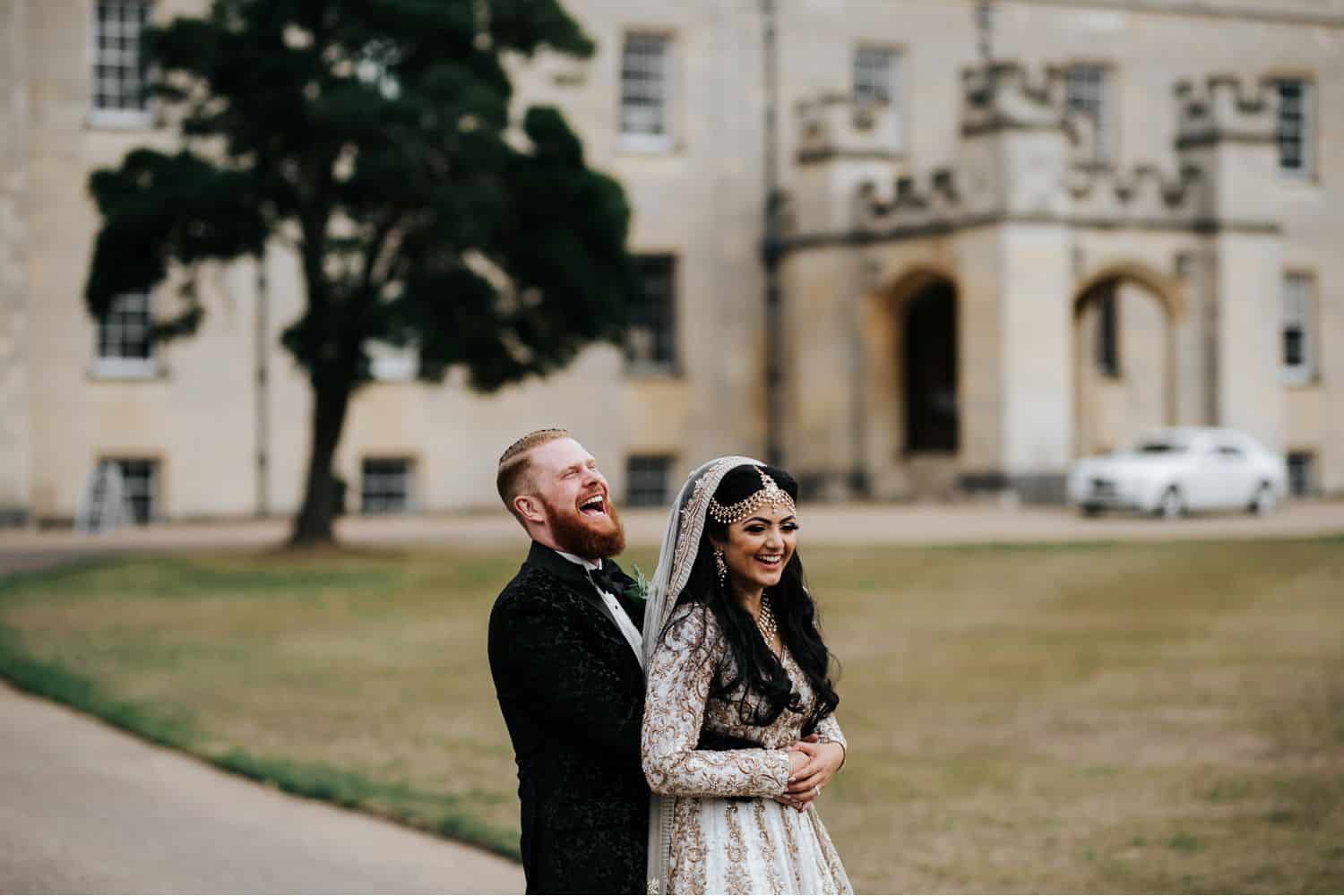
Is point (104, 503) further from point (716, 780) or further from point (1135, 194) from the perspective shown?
point (716, 780)

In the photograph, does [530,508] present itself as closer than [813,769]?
No

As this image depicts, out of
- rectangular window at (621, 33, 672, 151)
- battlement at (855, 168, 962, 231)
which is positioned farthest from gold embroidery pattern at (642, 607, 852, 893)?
rectangular window at (621, 33, 672, 151)

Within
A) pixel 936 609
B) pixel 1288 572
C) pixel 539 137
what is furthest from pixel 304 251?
pixel 1288 572

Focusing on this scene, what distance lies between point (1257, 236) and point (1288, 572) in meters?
13.3

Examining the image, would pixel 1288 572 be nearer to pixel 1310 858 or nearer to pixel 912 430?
pixel 1310 858

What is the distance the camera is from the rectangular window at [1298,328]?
3716 cm

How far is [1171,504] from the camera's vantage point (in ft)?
92.4

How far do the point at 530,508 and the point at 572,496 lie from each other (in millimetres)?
108

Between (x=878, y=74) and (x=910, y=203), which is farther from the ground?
(x=878, y=74)

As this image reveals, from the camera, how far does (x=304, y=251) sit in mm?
22703

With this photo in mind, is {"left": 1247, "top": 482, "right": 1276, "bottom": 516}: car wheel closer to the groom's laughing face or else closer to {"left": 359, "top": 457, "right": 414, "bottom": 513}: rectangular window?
{"left": 359, "top": 457, "right": 414, "bottom": 513}: rectangular window

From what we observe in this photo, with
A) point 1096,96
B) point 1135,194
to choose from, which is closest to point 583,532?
point 1135,194

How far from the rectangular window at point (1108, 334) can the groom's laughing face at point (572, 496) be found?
107 ft

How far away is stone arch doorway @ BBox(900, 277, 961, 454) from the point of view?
33.8 metres
